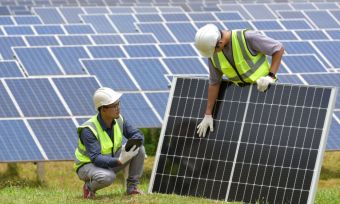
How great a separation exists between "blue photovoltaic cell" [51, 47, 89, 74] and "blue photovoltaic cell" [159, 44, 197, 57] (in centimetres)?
189

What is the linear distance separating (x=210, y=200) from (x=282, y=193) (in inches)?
30.1

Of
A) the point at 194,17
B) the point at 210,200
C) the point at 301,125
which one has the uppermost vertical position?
the point at 194,17

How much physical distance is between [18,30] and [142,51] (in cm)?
465

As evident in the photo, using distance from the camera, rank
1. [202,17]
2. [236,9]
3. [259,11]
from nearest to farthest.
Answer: [202,17] → [259,11] → [236,9]

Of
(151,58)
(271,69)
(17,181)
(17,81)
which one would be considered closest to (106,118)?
(271,69)

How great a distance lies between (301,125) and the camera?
12.1 metres

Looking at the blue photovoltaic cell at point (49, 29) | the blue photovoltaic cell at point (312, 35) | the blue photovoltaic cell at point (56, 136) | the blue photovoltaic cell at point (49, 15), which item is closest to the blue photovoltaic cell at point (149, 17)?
the blue photovoltaic cell at point (49, 15)

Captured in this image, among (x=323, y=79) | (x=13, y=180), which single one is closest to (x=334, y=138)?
(x=323, y=79)

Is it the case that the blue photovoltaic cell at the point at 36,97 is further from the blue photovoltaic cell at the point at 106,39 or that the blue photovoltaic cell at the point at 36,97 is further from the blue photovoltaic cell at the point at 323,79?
the blue photovoltaic cell at the point at 106,39

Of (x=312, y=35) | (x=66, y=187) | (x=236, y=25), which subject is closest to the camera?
(x=66, y=187)

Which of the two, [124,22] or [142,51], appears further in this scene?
[124,22]

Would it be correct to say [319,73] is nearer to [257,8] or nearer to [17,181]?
[17,181]

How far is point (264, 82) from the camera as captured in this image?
1226 cm

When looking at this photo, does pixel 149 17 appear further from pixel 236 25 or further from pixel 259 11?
pixel 259 11
